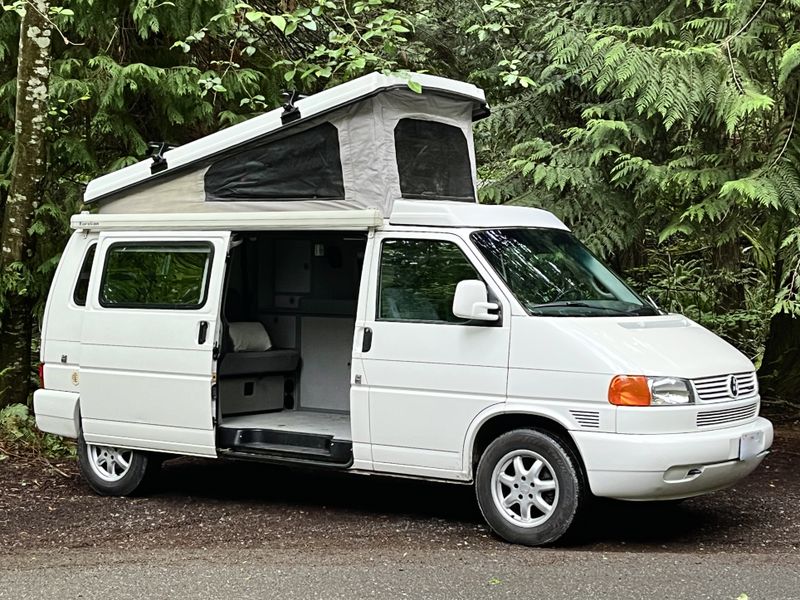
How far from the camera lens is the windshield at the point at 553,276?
7.85 metres

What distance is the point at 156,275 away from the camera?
30.3 feet

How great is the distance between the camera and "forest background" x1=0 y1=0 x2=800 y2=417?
9.89 meters

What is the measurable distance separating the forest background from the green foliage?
1.37 feet

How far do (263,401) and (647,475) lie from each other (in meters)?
3.81

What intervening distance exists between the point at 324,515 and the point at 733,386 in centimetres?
316

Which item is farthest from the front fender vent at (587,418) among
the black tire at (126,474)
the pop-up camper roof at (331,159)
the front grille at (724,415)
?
the black tire at (126,474)

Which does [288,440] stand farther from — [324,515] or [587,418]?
[587,418]

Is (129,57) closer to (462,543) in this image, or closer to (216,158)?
(216,158)

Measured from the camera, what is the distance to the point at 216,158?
9.02 meters

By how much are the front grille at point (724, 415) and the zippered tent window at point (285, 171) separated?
3.03 meters

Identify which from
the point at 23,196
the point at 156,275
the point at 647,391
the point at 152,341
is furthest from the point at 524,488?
the point at 23,196

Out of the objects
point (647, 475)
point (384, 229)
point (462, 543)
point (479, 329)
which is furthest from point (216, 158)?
point (647, 475)

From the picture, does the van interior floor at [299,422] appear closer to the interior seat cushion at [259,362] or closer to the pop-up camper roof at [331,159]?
the interior seat cushion at [259,362]

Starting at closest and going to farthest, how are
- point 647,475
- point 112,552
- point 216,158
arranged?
1. point 647,475
2. point 112,552
3. point 216,158
